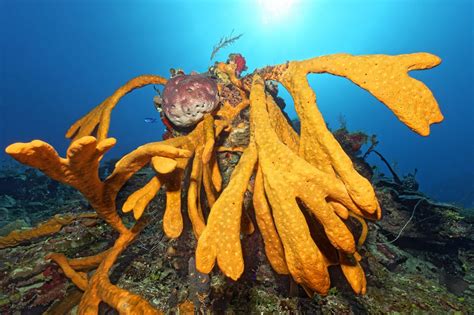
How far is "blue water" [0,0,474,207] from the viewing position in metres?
87.3

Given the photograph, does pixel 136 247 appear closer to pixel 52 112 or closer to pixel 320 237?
pixel 320 237

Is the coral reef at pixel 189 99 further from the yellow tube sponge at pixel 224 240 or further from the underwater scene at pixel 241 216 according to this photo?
the yellow tube sponge at pixel 224 240

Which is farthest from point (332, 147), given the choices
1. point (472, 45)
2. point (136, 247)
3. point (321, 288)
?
point (472, 45)

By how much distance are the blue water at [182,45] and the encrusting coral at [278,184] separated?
274 ft

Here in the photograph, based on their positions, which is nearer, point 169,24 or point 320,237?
point 320,237

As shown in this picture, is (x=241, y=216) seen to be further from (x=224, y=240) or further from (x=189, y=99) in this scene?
(x=189, y=99)

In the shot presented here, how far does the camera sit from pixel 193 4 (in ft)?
362

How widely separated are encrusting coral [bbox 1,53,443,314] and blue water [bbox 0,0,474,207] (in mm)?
83546

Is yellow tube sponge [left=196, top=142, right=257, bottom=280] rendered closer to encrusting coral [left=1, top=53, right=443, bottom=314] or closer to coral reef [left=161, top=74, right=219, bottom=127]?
encrusting coral [left=1, top=53, right=443, bottom=314]

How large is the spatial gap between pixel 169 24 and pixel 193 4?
631 inches

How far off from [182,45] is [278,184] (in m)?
143

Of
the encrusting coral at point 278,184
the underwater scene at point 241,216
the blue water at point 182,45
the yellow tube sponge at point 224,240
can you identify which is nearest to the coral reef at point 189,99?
the underwater scene at point 241,216

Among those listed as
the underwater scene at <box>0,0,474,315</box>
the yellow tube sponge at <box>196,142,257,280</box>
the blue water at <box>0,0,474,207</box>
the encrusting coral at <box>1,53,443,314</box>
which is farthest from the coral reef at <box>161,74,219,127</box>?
the blue water at <box>0,0,474,207</box>

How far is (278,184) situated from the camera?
177 cm
